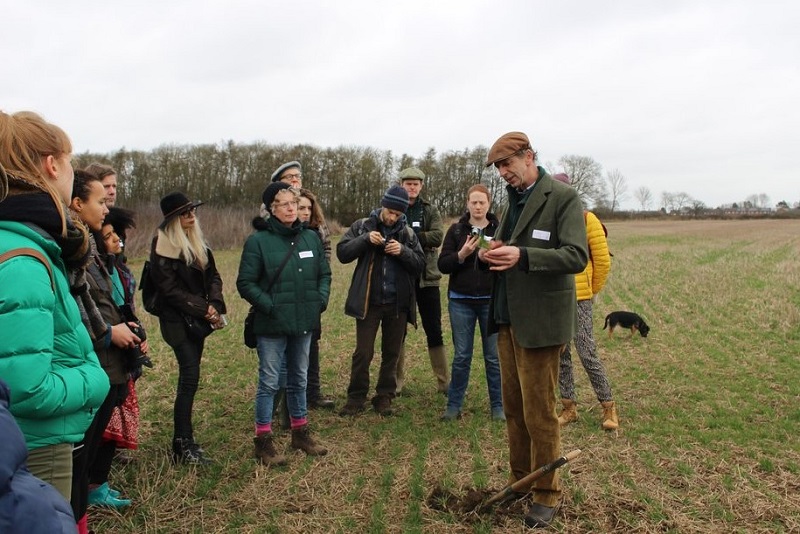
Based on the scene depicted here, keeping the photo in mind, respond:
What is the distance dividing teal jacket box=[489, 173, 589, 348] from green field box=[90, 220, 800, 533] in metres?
1.23

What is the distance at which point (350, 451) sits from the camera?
5.01m

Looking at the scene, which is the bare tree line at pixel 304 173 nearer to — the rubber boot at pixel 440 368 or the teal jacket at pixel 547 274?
the rubber boot at pixel 440 368

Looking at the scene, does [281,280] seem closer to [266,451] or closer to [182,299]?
[182,299]

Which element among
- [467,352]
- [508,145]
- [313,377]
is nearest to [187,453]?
[313,377]

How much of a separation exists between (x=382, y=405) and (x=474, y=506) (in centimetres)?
216

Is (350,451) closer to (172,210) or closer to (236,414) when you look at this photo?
(236,414)

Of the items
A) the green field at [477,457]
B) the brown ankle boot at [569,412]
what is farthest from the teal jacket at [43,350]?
the brown ankle boot at [569,412]

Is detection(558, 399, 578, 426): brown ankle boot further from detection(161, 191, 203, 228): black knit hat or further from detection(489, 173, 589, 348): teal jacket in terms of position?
detection(161, 191, 203, 228): black knit hat

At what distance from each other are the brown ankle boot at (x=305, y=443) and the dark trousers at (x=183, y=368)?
85 centimetres

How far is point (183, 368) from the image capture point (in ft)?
15.6

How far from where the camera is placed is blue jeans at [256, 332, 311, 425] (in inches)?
189

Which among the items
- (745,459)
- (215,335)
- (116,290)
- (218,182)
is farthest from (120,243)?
(218,182)

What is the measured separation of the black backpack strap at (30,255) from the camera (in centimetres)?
198

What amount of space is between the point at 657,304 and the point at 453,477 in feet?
33.7
